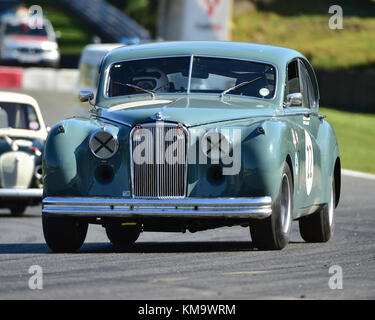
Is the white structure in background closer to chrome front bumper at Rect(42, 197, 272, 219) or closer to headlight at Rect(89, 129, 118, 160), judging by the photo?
headlight at Rect(89, 129, 118, 160)

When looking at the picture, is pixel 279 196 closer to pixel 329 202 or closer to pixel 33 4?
pixel 329 202

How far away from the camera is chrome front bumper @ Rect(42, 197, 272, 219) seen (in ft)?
29.6

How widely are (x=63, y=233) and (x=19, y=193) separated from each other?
654 cm

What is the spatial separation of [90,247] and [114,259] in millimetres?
1734

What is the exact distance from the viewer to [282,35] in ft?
181

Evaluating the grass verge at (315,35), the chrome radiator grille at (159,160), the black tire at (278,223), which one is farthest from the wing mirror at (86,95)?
the grass verge at (315,35)

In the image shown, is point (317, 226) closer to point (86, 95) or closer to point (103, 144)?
point (86, 95)

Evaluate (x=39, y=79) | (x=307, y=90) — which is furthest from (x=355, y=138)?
(x=307, y=90)

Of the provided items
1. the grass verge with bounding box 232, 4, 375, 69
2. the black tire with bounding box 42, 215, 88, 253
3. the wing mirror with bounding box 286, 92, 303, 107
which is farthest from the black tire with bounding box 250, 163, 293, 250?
the grass verge with bounding box 232, 4, 375, 69

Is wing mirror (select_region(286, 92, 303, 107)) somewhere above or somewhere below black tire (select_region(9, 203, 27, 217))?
above

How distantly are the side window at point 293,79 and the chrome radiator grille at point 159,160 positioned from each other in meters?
1.75

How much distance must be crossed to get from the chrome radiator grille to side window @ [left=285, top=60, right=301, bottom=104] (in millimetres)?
1748

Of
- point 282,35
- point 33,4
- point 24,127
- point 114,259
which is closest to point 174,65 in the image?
point 114,259

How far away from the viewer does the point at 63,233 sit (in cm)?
971
